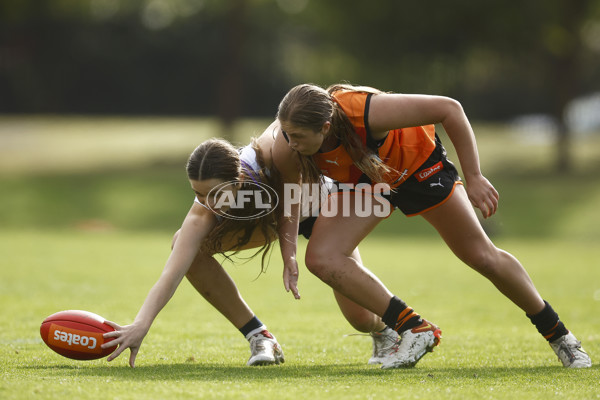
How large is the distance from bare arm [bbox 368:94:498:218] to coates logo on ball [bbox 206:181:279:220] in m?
0.79

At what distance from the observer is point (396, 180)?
4914mm

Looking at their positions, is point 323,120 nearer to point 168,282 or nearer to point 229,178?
point 229,178

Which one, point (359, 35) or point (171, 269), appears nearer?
point (171, 269)

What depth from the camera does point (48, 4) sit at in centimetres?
3128

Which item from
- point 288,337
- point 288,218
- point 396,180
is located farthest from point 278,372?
point 288,337

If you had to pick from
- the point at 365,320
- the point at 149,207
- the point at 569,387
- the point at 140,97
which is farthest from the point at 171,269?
the point at 140,97

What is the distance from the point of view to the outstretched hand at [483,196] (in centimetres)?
464

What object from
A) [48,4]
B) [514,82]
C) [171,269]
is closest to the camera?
[171,269]

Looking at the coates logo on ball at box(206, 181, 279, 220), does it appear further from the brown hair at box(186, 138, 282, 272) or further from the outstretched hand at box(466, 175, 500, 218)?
the outstretched hand at box(466, 175, 500, 218)

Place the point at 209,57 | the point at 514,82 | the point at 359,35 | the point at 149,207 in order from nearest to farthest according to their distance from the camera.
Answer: the point at 149,207
the point at 359,35
the point at 514,82
the point at 209,57

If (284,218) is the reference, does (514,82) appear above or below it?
above

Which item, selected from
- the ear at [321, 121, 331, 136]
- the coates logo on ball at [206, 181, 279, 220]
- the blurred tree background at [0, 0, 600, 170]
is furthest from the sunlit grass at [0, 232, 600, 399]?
the blurred tree background at [0, 0, 600, 170]

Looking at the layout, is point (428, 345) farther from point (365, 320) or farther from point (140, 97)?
point (140, 97)

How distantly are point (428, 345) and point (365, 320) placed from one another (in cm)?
66
